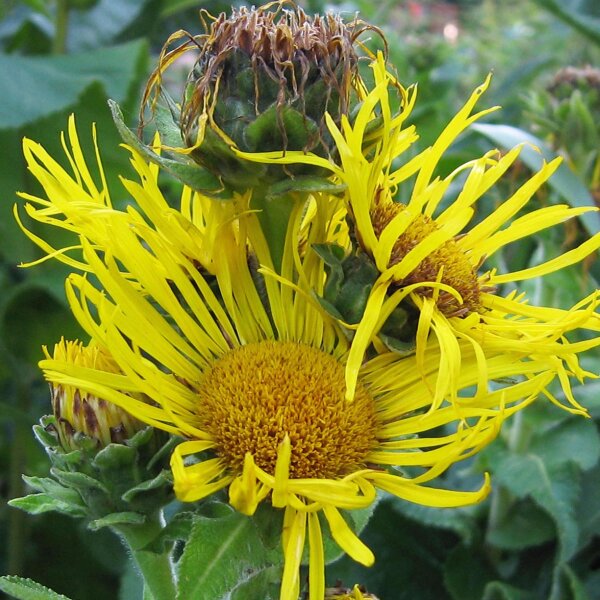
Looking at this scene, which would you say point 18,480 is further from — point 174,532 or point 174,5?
point 174,5

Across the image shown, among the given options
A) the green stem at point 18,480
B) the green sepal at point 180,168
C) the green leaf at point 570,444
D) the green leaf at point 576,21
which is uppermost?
the green sepal at point 180,168

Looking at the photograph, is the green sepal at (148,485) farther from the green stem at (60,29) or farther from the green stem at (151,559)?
the green stem at (60,29)

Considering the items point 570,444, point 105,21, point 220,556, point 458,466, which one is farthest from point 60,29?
point 220,556

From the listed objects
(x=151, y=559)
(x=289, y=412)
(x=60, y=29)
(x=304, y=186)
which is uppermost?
(x=304, y=186)

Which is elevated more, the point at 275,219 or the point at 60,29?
the point at 275,219

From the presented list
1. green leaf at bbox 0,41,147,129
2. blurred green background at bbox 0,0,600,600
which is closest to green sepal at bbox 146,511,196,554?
blurred green background at bbox 0,0,600,600

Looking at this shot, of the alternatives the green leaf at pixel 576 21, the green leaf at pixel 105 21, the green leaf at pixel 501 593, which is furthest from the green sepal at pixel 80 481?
the green leaf at pixel 105 21

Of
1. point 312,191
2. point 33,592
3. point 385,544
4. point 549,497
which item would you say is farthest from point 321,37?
point 385,544

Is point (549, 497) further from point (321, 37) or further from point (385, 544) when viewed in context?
point (321, 37)
